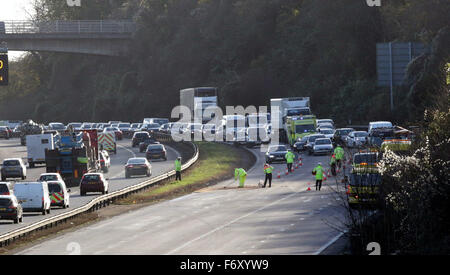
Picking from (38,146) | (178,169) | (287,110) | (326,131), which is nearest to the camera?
(178,169)

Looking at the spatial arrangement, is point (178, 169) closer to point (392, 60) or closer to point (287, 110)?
point (392, 60)

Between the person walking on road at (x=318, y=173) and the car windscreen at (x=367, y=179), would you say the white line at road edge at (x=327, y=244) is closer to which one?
the car windscreen at (x=367, y=179)

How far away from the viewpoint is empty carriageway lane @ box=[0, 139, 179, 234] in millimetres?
39219

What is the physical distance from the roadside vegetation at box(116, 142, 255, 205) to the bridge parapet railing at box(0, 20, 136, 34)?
41.1 metres

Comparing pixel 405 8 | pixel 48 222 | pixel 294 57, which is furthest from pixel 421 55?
pixel 48 222

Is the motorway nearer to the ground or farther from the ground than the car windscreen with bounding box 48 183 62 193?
nearer to the ground

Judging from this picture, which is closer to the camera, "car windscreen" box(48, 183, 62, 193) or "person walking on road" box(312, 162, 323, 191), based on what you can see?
"car windscreen" box(48, 183, 62, 193)

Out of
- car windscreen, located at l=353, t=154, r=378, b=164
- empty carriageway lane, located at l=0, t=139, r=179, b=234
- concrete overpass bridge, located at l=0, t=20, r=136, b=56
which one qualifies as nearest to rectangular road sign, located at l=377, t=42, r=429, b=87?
empty carriageway lane, located at l=0, t=139, r=179, b=234

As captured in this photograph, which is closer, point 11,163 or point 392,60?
point 11,163

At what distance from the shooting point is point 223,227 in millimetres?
33812

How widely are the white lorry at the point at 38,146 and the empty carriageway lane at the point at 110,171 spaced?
708mm

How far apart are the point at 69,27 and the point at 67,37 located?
152 inches

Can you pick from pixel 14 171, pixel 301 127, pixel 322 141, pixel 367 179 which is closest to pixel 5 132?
pixel 301 127

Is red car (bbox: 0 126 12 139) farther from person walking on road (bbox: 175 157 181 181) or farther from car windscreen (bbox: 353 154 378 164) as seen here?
car windscreen (bbox: 353 154 378 164)
